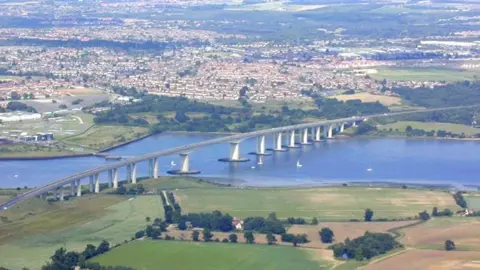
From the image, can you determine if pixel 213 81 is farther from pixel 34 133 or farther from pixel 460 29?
pixel 460 29

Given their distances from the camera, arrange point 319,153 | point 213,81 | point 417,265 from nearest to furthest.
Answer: point 417,265
point 319,153
point 213,81

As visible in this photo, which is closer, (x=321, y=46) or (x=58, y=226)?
(x=58, y=226)

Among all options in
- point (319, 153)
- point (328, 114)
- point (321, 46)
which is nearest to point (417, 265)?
point (319, 153)

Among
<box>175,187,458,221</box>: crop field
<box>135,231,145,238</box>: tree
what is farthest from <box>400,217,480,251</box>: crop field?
<box>135,231,145,238</box>: tree

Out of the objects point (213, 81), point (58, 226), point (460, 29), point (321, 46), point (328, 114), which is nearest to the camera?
point (58, 226)

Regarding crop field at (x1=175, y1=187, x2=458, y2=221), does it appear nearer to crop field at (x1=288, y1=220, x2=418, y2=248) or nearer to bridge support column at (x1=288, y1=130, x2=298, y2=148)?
crop field at (x1=288, y1=220, x2=418, y2=248)

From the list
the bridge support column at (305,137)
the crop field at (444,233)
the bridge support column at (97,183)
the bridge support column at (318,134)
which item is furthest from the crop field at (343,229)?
the bridge support column at (318,134)

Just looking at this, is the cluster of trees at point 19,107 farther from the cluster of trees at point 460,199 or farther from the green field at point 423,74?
the cluster of trees at point 460,199
